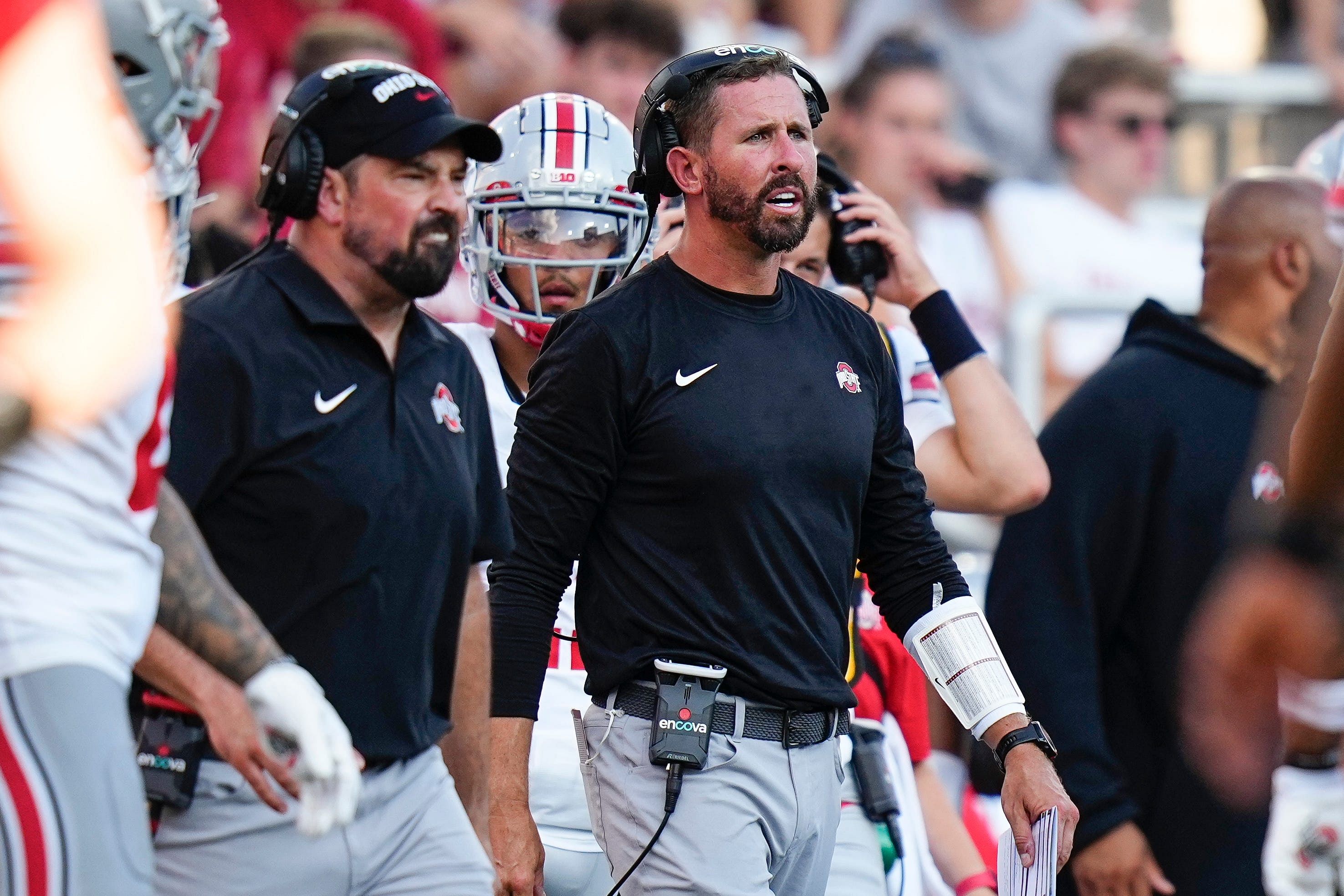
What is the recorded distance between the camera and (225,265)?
19.8 feet

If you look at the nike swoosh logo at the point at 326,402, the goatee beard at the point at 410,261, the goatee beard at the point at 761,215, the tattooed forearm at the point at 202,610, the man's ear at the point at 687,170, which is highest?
the man's ear at the point at 687,170

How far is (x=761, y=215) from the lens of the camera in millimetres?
3807

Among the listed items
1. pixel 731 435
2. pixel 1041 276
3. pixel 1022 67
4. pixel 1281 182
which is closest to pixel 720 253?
pixel 731 435

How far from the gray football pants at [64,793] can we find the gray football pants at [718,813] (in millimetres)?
1140

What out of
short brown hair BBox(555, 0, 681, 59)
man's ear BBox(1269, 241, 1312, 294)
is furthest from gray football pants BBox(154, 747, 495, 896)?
short brown hair BBox(555, 0, 681, 59)

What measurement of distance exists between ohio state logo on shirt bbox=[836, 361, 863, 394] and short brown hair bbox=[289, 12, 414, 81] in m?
3.38

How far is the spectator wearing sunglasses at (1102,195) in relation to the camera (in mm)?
8641

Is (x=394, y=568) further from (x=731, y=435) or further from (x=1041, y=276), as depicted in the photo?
(x=1041, y=276)

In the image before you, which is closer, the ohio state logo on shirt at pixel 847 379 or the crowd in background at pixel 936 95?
the ohio state logo on shirt at pixel 847 379

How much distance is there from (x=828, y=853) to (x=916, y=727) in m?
1.31

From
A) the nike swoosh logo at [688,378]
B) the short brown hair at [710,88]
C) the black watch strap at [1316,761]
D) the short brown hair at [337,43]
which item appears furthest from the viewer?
the short brown hair at [337,43]

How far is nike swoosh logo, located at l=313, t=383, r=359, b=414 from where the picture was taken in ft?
13.1

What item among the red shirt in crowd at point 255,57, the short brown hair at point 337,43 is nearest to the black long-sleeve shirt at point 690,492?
the short brown hair at point 337,43

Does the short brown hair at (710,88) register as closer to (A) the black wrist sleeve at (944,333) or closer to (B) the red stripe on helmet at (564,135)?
(B) the red stripe on helmet at (564,135)
